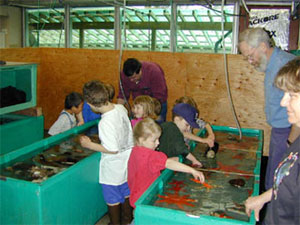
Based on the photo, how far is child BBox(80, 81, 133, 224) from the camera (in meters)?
2.28

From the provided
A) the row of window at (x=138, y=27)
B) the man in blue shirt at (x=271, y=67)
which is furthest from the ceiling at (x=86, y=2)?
the man in blue shirt at (x=271, y=67)

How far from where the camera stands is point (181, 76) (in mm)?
4660

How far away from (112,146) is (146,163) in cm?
39

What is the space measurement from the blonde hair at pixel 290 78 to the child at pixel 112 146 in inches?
50.1

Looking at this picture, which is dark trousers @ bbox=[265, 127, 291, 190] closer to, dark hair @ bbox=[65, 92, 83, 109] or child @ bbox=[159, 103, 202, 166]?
child @ bbox=[159, 103, 202, 166]

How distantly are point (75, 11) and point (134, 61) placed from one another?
3.24m

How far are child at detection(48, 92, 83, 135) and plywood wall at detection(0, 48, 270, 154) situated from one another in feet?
5.45

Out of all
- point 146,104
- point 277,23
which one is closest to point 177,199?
point 146,104

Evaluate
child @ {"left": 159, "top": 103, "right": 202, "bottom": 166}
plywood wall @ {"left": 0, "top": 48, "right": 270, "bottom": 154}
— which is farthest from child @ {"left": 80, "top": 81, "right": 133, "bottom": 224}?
plywood wall @ {"left": 0, "top": 48, "right": 270, "bottom": 154}

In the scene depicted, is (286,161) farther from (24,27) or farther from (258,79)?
(24,27)

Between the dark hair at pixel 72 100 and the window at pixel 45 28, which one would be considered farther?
the window at pixel 45 28

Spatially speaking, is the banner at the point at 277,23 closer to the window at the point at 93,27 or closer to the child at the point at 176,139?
the window at the point at 93,27

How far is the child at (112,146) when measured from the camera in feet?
7.47

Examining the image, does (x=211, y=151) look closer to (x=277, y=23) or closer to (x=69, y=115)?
(x=69, y=115)
